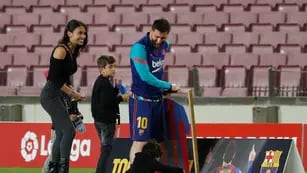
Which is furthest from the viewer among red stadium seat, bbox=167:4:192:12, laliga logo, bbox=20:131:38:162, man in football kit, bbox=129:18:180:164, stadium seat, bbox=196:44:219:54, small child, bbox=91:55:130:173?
red stadium seat, bbox=167:4:192:12

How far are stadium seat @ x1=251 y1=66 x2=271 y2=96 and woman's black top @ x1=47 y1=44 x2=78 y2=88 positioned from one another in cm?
754

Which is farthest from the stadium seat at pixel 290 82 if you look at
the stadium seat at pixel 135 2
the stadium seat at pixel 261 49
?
the stadium seat at pixel 135 2

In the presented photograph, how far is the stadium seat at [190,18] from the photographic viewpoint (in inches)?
894

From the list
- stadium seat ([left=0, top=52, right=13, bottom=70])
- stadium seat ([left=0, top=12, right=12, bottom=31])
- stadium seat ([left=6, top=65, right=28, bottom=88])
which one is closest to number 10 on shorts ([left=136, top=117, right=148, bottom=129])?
stadium seat ([left=6, top=65, right=28, bottom=88])

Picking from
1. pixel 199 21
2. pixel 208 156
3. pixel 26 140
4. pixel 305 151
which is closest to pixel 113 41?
pixel 199 21

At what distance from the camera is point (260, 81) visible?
60.6ft

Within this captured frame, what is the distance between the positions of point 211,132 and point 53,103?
5.62 m

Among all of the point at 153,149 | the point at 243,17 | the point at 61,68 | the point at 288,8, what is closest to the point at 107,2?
the point at 243,17

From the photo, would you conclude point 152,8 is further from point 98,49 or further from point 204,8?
point 98,49

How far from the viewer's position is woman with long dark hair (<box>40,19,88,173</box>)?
11094 mm

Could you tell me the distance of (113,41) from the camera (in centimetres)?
2234

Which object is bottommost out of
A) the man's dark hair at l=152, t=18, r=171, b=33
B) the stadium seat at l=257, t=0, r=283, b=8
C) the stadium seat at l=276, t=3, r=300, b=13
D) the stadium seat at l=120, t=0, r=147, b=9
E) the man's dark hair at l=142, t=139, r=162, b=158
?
the man's dark hair at l=142, t=139, r=162, b=158

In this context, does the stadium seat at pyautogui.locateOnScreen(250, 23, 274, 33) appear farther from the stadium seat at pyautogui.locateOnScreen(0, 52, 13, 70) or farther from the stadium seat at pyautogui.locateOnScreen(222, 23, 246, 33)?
the stadium seat at pyautogui.locateOnScreen(0, 52, 13, 70)

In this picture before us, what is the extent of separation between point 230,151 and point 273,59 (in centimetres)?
866
